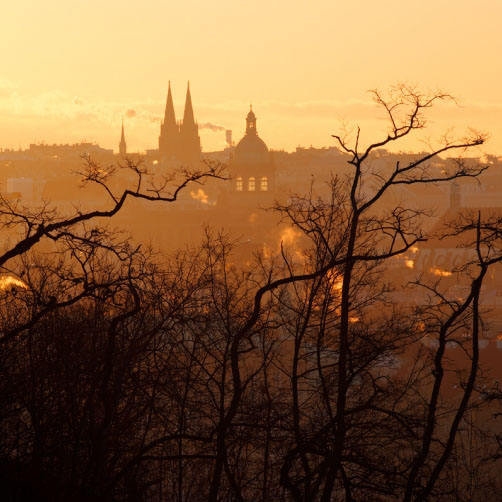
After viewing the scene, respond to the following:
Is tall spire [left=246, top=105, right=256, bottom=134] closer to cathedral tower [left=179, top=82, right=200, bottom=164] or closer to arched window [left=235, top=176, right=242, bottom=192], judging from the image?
arched window [left=235, top=176, right=242, bottom=192]

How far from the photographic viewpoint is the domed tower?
4702 inches

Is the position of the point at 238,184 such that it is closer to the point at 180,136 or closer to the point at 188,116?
the point at 180,136

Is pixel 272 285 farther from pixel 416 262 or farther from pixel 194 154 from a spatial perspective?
pixel 194 154

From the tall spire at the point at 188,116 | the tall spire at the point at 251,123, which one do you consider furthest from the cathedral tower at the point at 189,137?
the tall spire at the point at 251,123

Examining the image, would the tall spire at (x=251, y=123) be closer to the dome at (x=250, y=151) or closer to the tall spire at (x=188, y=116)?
the dome at (x=250, y=151)

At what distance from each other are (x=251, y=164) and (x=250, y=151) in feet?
5.09

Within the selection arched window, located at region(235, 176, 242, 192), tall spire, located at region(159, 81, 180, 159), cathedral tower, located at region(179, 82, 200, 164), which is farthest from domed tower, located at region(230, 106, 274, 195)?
tall spire, located at region(159, 81, 180, 159)

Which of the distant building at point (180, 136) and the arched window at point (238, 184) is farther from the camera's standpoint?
the distant building at point (180, 136)

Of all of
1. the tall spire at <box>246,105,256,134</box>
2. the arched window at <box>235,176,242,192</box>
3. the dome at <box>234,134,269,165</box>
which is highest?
the tall spire at <box>246,105,256,134</box>

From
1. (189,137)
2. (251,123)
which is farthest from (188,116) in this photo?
(251,123)

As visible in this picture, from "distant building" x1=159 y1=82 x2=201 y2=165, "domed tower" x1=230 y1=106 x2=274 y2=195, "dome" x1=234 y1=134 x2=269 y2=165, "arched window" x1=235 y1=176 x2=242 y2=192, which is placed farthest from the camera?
"distant building" x1=159 y1=82 x2=201 y2=165

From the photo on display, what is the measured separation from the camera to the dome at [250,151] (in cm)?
11925

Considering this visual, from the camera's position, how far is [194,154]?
18762cm

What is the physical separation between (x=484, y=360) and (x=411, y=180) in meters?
33.4
